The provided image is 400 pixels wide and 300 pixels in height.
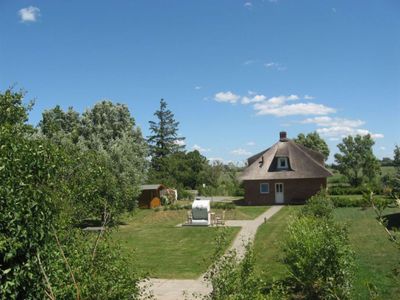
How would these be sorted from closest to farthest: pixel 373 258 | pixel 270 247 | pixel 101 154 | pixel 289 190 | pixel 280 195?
pixel 101 154 < pixel 373 258 < pixel 270 247 < pixel 289 190 < pixel 280 195

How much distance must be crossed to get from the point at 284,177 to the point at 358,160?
75.2 feet

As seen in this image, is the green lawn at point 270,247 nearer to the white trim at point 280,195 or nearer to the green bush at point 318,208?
the green bush at point 318,208

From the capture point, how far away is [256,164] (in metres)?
42.3

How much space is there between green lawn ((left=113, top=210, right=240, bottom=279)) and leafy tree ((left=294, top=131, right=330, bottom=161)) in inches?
1950

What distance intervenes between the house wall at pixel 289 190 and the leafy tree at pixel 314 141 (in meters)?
39.4

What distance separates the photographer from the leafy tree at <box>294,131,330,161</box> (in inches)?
3066

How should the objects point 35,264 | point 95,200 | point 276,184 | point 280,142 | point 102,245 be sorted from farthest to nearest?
1. point 280,142
2. point 276,184
3. point 95,200
4. point 102,245
5. point 35,264

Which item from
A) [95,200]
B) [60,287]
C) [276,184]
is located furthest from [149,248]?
[276,184]

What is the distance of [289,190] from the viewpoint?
3975cm

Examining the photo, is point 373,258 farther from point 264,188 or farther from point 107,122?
point 107,122

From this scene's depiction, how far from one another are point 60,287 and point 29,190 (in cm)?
116

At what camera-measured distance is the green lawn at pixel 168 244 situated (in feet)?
52.0

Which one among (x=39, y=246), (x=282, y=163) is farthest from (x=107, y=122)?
(x=39, y=246)

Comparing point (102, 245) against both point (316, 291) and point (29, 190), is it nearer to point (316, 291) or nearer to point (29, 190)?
point (29, 190)
